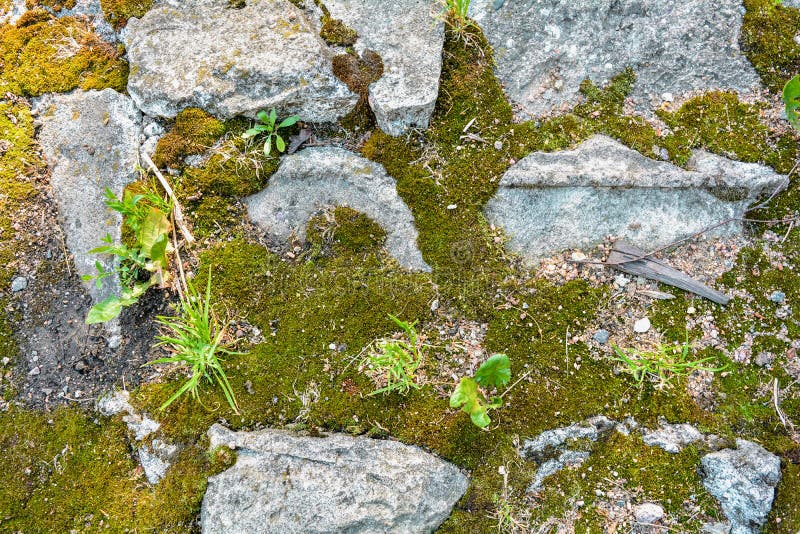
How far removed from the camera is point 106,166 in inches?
145

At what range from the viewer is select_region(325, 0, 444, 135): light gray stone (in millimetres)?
3469

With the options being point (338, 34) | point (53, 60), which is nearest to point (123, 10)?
point (53, 60)

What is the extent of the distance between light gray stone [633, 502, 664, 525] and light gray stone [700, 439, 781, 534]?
346mm

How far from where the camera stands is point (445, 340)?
133 inches

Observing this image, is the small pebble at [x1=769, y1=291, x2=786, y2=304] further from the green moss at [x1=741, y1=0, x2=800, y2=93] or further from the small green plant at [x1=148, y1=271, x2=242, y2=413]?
the small green plant at [x1=148, y1=271, x2=242, y2=413]

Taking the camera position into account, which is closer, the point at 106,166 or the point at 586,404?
the point at 586,404

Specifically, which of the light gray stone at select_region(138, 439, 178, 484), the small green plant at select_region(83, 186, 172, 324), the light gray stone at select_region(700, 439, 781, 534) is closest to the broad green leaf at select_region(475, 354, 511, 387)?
the light gray stone at select_region(700, 439, 781, 534)

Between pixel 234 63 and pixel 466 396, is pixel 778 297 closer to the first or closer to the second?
pixel 466 396

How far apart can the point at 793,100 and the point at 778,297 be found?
1342 millimetres

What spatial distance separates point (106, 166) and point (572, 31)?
145 inches

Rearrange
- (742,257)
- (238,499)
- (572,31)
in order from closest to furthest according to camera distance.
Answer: (238,499) < (742,257) < (572,31)

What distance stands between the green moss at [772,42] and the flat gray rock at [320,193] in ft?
9.15

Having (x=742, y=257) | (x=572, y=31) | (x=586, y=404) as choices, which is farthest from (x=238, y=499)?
(x=572, y=31)

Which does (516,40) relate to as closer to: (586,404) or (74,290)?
(586,404)
